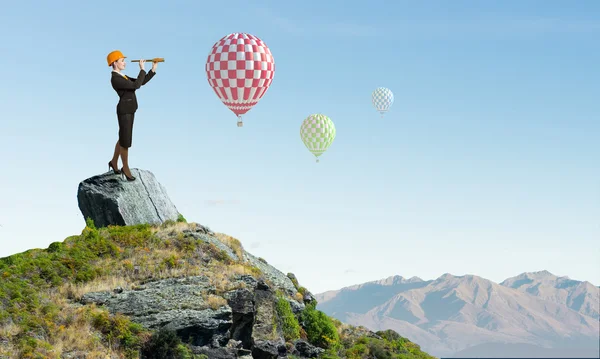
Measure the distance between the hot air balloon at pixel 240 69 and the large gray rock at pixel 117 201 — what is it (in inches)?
477

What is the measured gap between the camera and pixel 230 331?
30531mm

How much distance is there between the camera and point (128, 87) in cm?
3444

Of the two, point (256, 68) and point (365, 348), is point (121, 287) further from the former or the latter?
point (256, 68)

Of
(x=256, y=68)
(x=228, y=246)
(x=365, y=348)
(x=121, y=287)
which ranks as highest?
(x=256, y=68)

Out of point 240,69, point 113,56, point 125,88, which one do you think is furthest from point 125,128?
point 240,69

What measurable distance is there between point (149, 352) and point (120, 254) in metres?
7.78

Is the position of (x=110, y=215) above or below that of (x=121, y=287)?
above

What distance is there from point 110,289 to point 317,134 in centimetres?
4662

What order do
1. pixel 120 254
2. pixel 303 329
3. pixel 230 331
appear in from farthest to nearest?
pixel 303 329 → pixel 120 254 → pixel 230 331

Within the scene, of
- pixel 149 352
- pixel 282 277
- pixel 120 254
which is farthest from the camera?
pixel 282 277

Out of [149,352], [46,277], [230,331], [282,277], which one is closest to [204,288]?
[230,331]

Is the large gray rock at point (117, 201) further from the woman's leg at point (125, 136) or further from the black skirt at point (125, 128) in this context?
the black skirt at point (125, 128)

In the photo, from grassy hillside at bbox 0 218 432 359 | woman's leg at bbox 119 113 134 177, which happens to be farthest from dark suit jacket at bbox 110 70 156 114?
grassy hillside at bbox 0 218 432 359

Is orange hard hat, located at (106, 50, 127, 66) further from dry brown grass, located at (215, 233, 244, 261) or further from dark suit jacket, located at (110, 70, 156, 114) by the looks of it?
dry brown grass, located at (215, 233, 244, 261)
